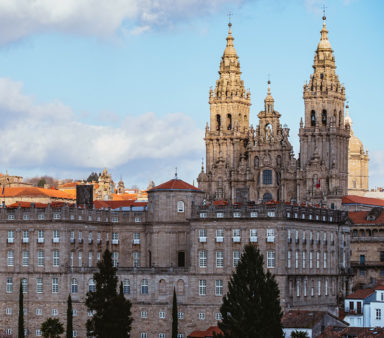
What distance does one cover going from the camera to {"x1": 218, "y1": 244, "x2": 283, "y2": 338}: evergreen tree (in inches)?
4444

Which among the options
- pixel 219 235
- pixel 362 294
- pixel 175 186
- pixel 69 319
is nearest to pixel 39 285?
pixel 69 319

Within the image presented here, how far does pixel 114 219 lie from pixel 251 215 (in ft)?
73.3

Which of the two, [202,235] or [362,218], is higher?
[362,218]

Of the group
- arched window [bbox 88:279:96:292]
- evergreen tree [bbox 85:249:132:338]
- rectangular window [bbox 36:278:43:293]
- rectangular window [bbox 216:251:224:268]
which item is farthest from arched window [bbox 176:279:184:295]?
rectangular window [bbox 36:278:43:293]

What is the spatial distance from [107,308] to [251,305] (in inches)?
668

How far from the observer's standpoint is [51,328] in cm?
13675

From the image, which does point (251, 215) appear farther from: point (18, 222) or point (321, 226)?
point (18, 222)

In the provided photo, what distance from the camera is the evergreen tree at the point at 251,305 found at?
113 m

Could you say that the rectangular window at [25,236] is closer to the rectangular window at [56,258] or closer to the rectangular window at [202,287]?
the rectangular window at [56,258]

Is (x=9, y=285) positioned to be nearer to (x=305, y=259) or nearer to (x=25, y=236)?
(x=25, y=236)

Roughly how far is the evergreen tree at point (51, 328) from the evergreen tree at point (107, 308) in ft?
34.7

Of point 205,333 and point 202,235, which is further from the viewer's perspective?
point 202,235

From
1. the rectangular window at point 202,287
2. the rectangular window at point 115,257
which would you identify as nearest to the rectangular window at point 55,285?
the rectangular window at point 115,257

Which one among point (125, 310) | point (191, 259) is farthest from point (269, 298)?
point (191, 259)
